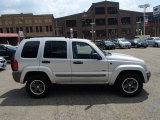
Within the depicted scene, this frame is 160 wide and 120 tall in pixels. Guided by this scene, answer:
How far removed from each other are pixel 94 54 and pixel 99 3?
285 ft

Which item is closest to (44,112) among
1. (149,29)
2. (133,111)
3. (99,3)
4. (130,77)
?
(133,111)

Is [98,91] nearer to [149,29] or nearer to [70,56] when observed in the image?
[70,56]

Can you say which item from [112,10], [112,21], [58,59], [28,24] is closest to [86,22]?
[112,21]

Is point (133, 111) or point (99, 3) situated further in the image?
point (99, 3)

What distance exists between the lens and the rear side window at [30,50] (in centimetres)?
791

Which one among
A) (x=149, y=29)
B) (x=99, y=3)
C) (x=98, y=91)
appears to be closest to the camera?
(x=98, y=91)

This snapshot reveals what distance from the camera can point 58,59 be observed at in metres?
7.82

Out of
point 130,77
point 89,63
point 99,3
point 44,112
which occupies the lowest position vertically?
point 44,112

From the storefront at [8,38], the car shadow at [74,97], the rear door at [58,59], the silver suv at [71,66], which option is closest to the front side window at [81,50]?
the silver suv at [71,66]

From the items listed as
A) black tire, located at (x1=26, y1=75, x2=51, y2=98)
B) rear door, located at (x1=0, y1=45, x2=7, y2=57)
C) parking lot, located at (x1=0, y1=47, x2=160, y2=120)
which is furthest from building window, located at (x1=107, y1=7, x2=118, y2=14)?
black tire, located at (x1=26, y1=75, x2=51, y2=98)

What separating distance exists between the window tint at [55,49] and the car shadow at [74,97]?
1357 millimetres

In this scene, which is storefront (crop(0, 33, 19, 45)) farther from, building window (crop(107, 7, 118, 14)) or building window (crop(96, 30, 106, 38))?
building window (crop(107, 7, 118, 14))

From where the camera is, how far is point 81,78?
7.84 metres

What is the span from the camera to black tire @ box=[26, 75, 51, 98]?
795cm
